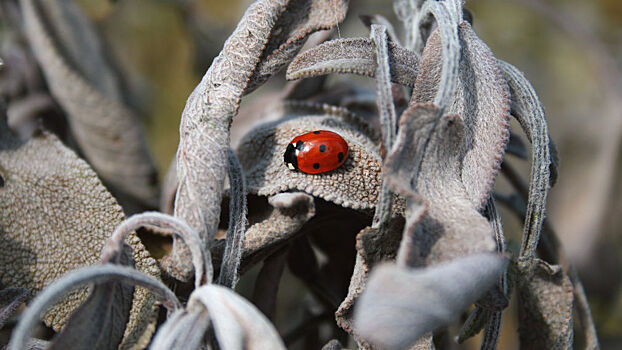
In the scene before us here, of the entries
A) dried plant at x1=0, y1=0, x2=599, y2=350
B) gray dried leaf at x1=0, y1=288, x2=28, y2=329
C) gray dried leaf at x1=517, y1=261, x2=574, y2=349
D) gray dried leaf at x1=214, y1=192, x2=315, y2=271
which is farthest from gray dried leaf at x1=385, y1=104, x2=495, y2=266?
gray dried leaf at x1=0, y1=288, x2=28, y2=329

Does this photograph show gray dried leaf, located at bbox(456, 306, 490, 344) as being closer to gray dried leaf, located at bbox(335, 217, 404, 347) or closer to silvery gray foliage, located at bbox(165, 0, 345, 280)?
gray dried leaf, located at bbox(335, 217, 404, 347)

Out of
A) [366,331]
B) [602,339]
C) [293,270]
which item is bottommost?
[602,339]

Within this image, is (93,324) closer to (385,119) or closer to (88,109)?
(385,119)

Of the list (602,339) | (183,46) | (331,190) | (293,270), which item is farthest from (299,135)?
(602,339)

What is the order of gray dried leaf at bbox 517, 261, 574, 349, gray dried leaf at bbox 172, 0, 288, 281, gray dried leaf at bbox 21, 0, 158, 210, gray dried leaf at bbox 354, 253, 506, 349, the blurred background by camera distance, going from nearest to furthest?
gray dried leaf at bbox 354, 253, 506, 349
gray dried leaf at bbox 172, 0, 288, 281
gray dried leaf at bbox 517, 261, 574, 349
gray dried leaf at bbox 21, 0, 158, 210
the blurred background

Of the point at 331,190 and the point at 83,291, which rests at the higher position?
the point at 331,190

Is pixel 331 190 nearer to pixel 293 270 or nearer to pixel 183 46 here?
pixel 293 270

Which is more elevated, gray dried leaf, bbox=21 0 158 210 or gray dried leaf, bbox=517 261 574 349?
gray dried leaf, bbox=21 0 158 210
